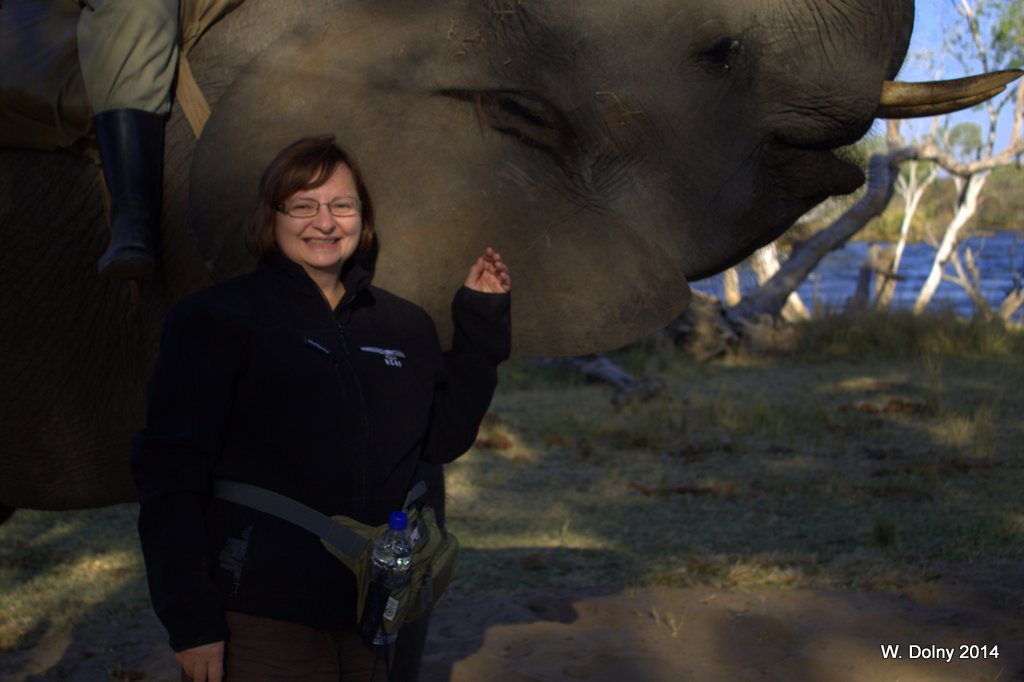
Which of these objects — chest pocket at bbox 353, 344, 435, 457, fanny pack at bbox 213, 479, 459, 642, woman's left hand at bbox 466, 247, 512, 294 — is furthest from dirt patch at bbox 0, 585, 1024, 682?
woman's left hand at bbox 466, 247, 512, 294

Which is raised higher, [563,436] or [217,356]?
[217,356]

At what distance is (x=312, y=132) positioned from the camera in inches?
109

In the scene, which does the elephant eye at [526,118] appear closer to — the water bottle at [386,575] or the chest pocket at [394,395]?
the chest pocket at [394,395]

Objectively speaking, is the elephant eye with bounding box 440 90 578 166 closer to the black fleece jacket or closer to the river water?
the black fleece jacket

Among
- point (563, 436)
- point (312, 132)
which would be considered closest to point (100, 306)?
point (312, 132)

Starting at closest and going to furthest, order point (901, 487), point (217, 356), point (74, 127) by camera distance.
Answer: point (217, 356) → point (74, 127) → point (901, 487)

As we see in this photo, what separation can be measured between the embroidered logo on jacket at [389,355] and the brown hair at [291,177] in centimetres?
29

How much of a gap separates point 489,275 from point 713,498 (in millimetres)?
5292

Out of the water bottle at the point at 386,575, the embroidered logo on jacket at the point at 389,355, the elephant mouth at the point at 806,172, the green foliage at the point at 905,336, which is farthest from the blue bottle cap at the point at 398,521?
the green foliage at the point at 905,336

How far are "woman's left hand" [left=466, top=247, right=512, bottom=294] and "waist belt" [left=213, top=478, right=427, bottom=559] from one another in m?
0.61

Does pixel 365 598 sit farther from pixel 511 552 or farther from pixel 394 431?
pixel 511 552

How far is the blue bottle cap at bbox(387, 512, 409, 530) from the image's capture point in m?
2.51

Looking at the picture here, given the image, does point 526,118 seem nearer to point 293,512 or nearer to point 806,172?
point 806,172

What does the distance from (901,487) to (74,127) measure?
602cm
